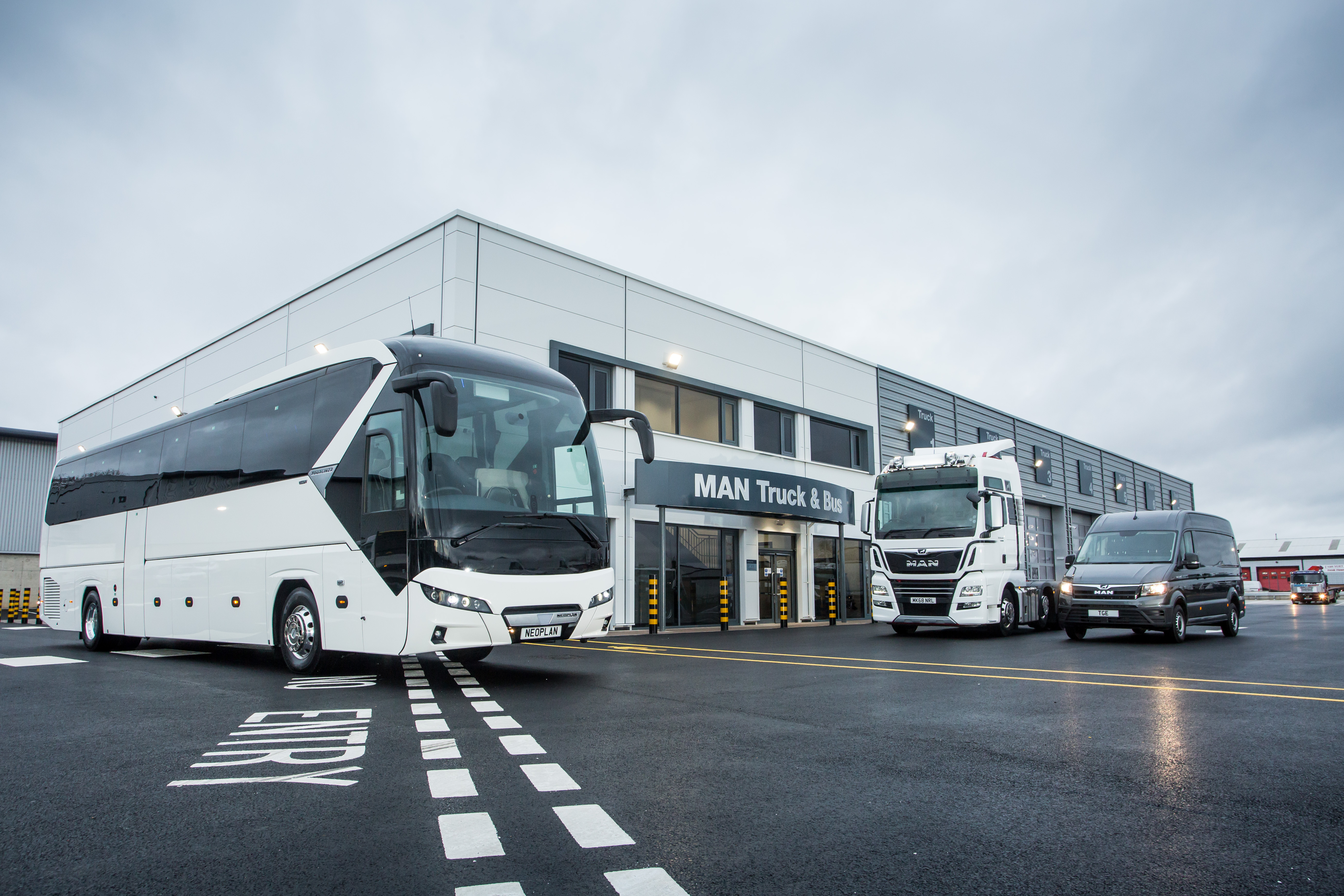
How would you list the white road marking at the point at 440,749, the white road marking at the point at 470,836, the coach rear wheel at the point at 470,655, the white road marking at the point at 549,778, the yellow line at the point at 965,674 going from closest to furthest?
the white road marking at the point at 470,836 → the white road marking at the point at 549,778 → the white road marking at the point at 440,749 → the yellow line at the point at 965,674 → the coach rear wheel at the point at 470,655

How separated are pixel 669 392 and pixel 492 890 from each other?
19.6 metres

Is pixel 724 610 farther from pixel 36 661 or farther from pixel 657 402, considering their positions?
pixel 36 661

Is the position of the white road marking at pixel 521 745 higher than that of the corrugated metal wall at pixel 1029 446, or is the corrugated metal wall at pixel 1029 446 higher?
the corrugated metal wall at pixel 1029 446

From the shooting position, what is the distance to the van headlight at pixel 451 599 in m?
8.27

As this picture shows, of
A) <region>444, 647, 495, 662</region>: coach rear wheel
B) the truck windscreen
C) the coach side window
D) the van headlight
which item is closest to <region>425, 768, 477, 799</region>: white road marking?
the van headlight

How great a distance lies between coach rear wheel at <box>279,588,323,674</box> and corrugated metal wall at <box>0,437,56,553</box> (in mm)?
35285

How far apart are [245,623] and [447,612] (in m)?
3.83

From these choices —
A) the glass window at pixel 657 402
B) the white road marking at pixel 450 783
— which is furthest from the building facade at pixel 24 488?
the white road marking at pixel 450 783

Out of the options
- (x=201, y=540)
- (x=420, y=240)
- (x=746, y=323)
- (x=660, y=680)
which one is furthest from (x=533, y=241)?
(x=660, y=680)

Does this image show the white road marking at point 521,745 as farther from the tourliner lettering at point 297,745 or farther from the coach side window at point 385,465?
the coach side window at point 385,465

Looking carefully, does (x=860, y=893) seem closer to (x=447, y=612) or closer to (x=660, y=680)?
(x=447, y=612)

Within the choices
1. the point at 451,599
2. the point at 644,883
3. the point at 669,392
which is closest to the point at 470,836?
the point at 644,883

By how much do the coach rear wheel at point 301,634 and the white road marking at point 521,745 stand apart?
14.1 feet

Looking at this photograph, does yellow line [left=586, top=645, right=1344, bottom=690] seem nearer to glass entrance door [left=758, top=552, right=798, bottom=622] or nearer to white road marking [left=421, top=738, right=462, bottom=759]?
white road marking [left=421, top=738, right=462, bottom=759]
